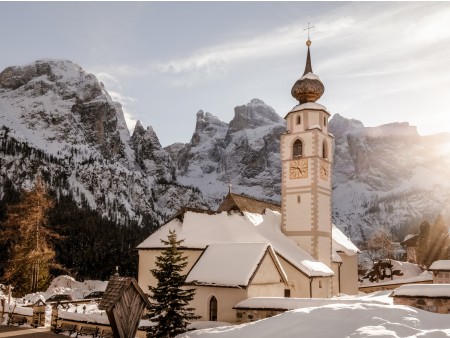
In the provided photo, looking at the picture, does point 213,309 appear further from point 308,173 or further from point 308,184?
point 308,173

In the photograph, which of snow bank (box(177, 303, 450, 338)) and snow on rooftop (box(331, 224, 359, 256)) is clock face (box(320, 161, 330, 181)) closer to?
snow on rooftop (box(331, 224, 359, 256))

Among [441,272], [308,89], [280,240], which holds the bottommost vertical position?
[441,272]

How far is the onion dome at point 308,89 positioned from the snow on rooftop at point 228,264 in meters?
16.2

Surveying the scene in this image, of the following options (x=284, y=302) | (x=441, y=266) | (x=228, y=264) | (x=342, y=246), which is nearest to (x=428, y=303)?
(x=284, y=302)

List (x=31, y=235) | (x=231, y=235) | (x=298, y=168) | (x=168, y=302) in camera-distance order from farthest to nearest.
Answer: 1. (x=31, y=235)
2. (x=298, y=168)
3. (x=231, y=235)
4. (x=168, y=302)

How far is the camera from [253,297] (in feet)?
77.5

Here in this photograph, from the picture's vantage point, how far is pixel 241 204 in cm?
3528

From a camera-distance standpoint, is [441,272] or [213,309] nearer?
[213,309]

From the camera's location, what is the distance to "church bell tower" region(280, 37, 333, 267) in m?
35.9

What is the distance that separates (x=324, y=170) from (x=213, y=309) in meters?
17.2

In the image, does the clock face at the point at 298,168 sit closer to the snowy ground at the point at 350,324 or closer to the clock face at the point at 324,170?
the clock face at the point at 324,170

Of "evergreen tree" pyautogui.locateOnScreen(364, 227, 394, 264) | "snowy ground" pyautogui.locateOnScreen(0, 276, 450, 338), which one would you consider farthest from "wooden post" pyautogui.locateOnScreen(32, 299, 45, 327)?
"evergreen tree" pyautogui.locateOnScreen(364, 227, 394, 264)

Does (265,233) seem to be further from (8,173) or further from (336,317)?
(8,173)

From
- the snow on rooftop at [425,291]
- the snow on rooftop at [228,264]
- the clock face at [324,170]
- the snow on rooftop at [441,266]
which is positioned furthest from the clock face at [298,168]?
the snow on rooftop at [425,291]
